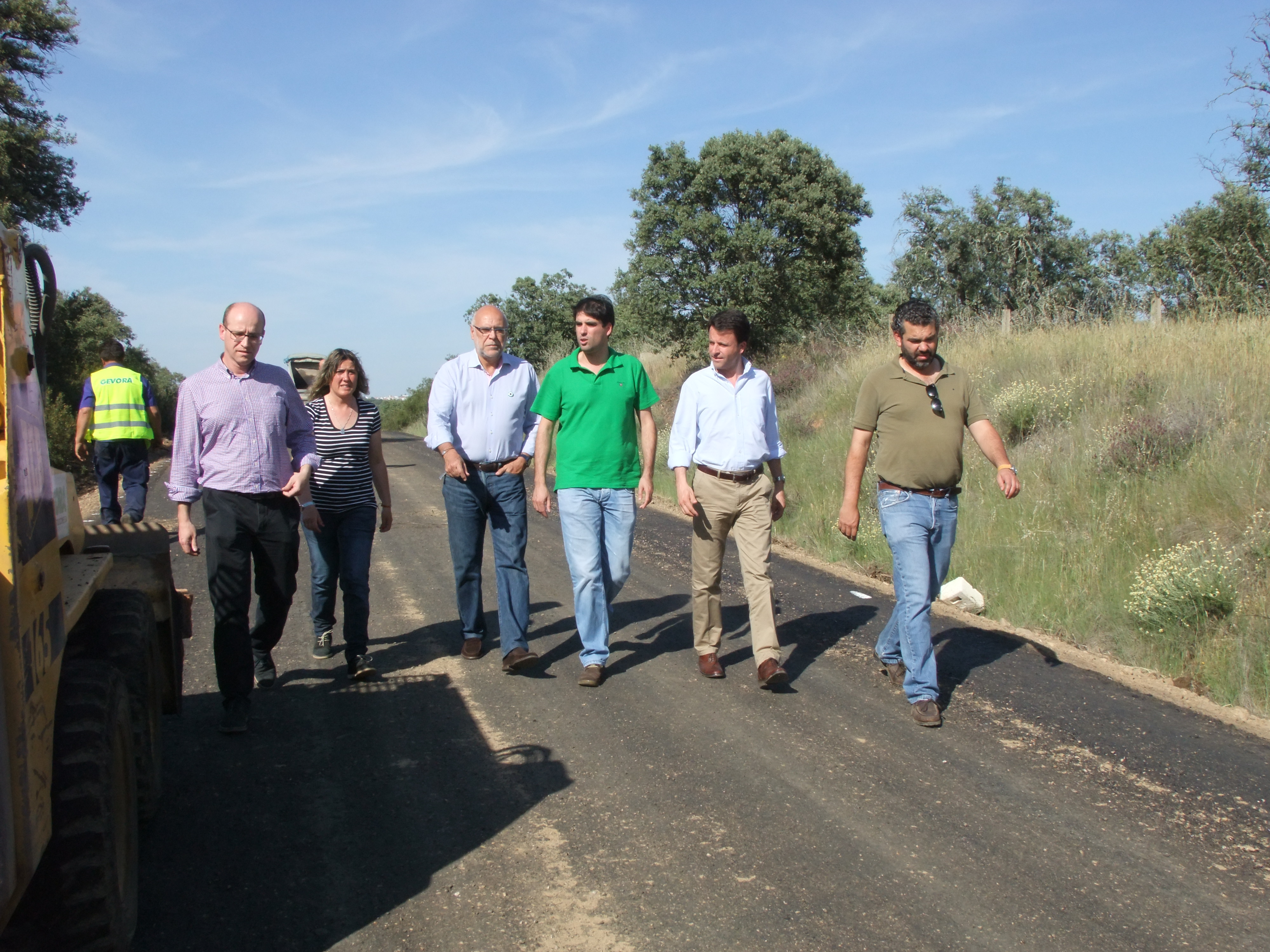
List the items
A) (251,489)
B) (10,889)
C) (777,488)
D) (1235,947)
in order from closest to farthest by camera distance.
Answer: (10,889) → (1235,947) → (251,489) → (777,488)

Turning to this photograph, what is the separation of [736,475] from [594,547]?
3.19 ft

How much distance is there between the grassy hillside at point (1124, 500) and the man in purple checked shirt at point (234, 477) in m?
5.44

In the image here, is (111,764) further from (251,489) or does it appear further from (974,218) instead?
(974,218)

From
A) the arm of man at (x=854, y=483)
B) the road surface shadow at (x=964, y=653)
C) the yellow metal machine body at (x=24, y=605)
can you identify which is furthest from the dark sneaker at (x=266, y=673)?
the road surface shadow at (x=964, y=653)

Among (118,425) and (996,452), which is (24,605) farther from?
(118,425)

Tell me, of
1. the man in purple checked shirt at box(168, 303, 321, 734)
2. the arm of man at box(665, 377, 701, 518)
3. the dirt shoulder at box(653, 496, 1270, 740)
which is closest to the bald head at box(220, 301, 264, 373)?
the man in purple checked shirt at box(168, 303, 321, 734)

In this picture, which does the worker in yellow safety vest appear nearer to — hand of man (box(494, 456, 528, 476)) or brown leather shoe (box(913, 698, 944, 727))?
hand of man (box(494, 456, 528, 476))

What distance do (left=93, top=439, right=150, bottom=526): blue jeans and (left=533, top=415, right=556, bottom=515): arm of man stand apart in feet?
19.6

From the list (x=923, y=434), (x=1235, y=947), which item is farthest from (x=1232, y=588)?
(x=1235, y=947)

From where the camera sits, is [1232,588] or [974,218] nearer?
[1232,588]

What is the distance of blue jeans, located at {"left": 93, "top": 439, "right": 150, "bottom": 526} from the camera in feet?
34.5

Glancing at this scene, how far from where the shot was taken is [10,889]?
2.31 m

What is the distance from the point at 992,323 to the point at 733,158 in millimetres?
9647

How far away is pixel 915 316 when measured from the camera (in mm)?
5711
